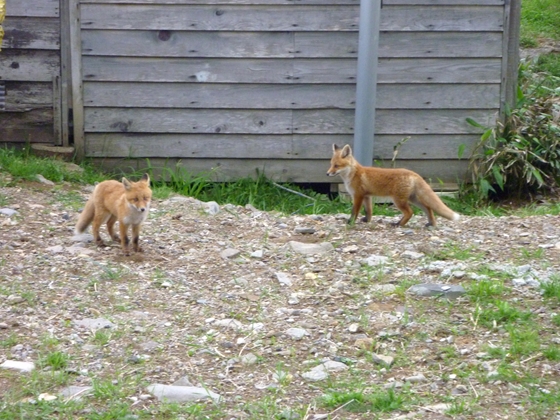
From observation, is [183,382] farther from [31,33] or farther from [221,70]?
[31,33]

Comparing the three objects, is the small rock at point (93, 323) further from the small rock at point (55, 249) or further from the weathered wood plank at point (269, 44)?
the weathered wood plank at point (269, 44)

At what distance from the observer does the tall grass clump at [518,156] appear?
30.1 ft

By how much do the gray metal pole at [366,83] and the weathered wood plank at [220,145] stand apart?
0.92 metres

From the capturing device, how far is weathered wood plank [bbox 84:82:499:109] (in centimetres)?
909

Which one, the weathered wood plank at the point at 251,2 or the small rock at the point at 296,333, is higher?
the weathered wood plank at the point at 251,2

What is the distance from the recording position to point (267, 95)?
360 inches

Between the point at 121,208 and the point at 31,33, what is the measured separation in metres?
3.83

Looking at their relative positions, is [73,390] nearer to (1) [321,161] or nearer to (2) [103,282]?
(2) [103,282]

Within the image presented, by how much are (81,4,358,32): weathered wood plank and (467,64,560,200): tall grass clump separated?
199 cm

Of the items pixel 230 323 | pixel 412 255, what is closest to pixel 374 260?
pixel 412 255

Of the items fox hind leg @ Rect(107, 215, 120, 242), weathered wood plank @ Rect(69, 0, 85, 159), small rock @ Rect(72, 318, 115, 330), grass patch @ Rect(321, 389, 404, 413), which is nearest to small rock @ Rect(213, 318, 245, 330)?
small rock @ Rect(72, 318, 115, 330)

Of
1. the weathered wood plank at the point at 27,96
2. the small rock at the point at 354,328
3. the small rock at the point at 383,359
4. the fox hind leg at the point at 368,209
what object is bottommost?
the small rock at the point at 383,359

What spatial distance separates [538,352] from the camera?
4.55m

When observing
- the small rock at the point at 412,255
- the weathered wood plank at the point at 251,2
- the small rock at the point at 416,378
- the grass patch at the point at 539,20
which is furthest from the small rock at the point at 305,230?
the grass patch at the point at 539,20
